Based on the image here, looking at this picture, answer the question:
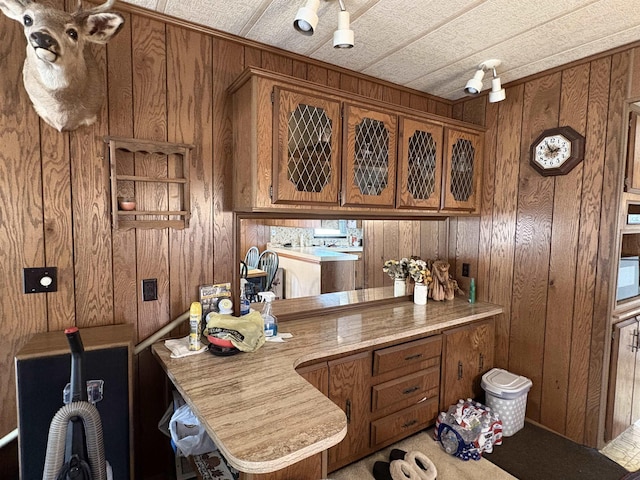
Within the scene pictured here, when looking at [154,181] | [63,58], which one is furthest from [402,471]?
[63,58]

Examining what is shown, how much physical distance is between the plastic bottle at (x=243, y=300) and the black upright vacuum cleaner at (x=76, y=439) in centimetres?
104

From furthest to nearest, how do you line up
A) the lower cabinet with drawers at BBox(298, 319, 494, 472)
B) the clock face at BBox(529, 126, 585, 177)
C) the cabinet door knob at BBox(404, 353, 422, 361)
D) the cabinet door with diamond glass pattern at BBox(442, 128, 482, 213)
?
the cabinet door with diamond glass pattern at BBox(442, 128, 482, 213) → the clock face at BBox(529, 126, 585, 177) → the cabinet door knob at BBox(404, 353, 422, 361) → the lower cabinet with drawers at BBox(298, 319, 494, 472)

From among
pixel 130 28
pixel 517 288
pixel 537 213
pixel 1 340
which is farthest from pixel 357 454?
pixel 130 28

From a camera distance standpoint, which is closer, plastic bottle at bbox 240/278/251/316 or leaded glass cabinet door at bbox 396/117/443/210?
plastic bottle at bbox 240/278/251/316

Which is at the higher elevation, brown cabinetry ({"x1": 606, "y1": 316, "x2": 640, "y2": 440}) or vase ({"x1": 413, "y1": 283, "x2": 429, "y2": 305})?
vase ({"x1": 413, "y1": 283, "x2": 429, "y2": 305})

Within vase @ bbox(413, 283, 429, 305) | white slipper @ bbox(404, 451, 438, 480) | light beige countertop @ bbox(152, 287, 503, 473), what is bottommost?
white slipper @ bbox(404, 451, 438, 480)

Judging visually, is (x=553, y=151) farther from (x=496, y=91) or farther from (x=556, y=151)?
(x=496, y=91)

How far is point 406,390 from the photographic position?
2199mm

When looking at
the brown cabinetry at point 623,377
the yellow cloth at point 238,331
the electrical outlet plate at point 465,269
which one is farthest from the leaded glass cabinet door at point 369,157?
the brown cabinetry at point 623,377

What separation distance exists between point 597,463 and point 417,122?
2.42 meters

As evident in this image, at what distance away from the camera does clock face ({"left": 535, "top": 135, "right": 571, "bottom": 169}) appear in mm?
2357

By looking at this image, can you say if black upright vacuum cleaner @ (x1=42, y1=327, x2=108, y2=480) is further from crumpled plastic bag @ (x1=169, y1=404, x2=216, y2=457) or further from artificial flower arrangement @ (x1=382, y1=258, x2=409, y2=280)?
artificial flower arrangement @ (x1=382, y1=258, x2=409, y2=280)

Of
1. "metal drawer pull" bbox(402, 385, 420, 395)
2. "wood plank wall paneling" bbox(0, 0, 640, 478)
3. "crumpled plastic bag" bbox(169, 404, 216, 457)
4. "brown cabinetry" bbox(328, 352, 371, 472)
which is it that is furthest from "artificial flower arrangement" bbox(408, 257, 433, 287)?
"crumpled plastic bag" bbox(169, 404, 216, 457)

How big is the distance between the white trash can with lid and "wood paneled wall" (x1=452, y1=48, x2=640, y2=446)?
178 millimetres
